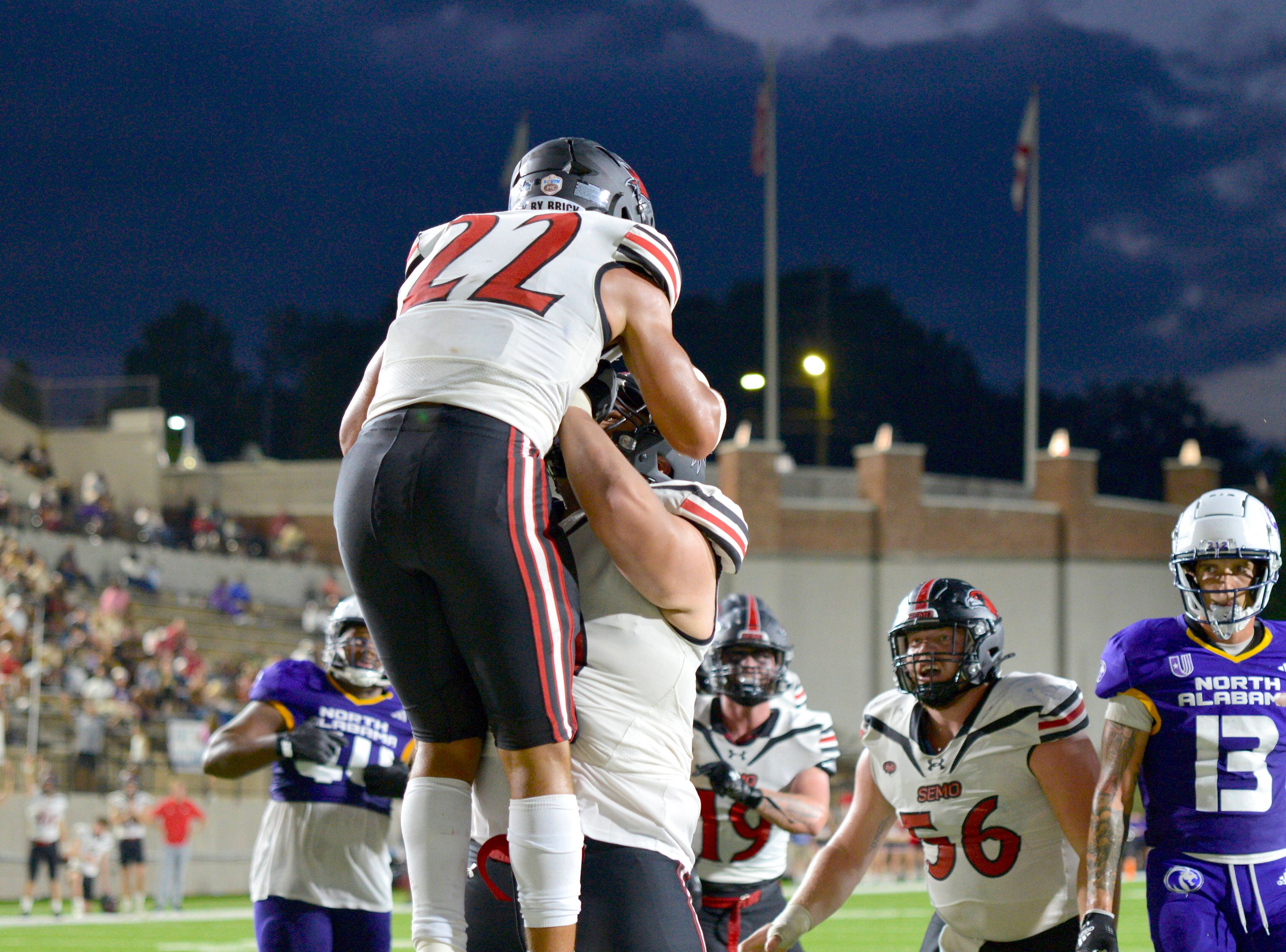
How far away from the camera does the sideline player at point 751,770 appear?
601cm

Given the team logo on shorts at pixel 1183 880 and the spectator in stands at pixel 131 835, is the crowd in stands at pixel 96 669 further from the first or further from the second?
the team logo on shorts at pixel 1183 880

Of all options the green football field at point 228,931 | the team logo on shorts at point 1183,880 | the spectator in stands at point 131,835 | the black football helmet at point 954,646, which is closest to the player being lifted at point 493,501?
the black football helmet at point 954,646

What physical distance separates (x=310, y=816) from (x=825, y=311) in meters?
49.7

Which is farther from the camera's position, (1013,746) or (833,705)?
(833,705)

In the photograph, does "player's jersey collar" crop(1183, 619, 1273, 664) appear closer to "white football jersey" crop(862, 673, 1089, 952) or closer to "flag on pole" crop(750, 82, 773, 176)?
"white football jersey" crop(862, 673, 1089, 952)

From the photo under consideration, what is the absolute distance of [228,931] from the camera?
14164mm

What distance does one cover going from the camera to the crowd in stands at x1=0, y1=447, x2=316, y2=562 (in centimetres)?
2564

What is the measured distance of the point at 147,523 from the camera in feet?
90.3

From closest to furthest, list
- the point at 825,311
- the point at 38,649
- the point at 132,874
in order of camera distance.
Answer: the point at 132,874, the point at 38,649, the point at 825,311

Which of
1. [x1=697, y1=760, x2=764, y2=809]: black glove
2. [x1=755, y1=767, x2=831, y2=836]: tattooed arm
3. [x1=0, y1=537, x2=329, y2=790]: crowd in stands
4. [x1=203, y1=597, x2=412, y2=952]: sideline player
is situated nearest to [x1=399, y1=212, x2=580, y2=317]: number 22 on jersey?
[x1=203, y1=597, x2=412, y2=952]: sideline player

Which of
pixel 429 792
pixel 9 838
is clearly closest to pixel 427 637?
pixel 429 792

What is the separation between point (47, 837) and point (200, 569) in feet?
35.0

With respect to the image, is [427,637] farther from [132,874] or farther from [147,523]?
[147,523]

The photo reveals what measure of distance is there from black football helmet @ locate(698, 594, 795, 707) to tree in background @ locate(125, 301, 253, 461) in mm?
50933
